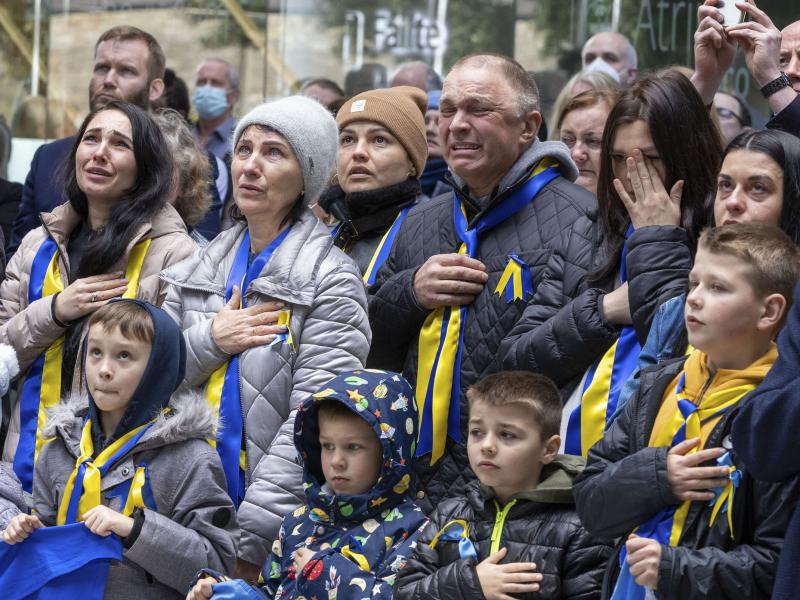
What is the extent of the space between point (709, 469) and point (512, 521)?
2.32 feet

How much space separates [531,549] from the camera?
389cm

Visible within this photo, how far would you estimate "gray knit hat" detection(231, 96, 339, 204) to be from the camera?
202 inches

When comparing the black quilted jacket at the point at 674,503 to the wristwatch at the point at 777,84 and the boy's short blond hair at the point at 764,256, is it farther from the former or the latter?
the wristwatch at the point at 777,84

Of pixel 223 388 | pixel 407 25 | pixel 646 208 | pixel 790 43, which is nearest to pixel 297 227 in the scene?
pixel 223 388

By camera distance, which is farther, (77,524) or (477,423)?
(77,524)

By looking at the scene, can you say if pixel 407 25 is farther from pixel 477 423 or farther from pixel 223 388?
pixel 477 423

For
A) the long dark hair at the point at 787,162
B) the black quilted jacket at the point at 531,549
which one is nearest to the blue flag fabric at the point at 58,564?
the black quilted jacket at the point at 531,549

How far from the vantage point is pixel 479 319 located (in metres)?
4.77

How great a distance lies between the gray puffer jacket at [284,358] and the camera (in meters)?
4.60

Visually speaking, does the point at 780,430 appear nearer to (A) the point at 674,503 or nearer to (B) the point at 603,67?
(A) the point at 674,503

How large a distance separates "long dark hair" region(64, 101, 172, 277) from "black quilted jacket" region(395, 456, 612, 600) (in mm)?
1961

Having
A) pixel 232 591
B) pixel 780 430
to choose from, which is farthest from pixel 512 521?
pixel 780 430

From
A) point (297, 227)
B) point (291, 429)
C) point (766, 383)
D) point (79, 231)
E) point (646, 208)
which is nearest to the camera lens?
point (766, 383)

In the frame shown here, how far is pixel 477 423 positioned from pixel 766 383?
103 cm
